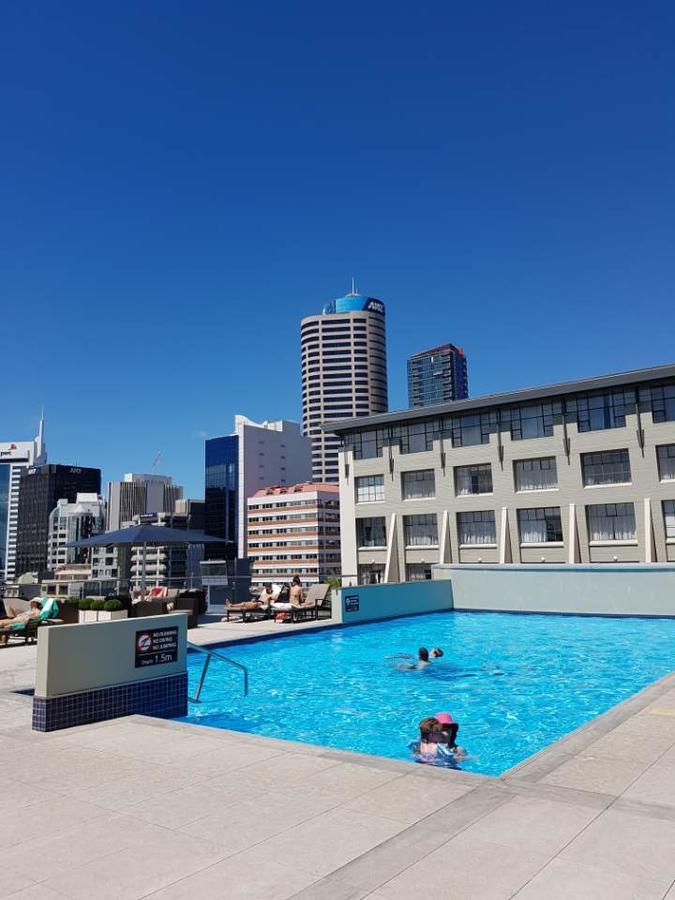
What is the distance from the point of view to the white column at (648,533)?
3888cm

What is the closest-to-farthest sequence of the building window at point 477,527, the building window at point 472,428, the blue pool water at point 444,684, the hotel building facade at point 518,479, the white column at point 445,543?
the blue pool water at point 444,684 < the hotel building facade at point 518,479 < the building window at point 477,527 < the white column at point 445,543 < the building window at point 472,428

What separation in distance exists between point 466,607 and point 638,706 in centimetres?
2044

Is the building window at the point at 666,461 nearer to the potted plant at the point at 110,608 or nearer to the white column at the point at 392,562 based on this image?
the white column at the point at 392,562

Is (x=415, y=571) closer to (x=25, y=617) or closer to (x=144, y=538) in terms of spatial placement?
(x=144, y=538)

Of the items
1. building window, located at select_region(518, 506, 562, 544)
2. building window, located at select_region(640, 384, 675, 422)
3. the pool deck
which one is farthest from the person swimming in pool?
building window, located at select_region(640, 384, 675, 422)

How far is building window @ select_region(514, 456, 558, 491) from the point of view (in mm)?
43781

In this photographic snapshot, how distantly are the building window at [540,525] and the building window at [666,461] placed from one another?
6.61 m

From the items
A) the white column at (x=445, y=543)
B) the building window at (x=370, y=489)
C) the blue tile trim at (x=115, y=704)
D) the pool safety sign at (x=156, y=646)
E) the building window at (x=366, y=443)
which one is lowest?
the blue tile trim at (x=115, y=704)

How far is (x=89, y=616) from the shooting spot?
23.3 meters

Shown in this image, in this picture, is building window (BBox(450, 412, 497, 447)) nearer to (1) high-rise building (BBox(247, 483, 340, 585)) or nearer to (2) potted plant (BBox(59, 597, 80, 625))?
(2) potted plant (BBox(59, 597, 80, 625))

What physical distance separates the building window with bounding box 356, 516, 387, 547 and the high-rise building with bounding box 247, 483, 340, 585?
10728 centimetres

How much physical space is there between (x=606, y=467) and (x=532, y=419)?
5.73 metres

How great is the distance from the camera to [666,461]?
39906mm

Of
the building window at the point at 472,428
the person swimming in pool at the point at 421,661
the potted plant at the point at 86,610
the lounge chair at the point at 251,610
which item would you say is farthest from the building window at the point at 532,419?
the potted plant at the point at 86,610
